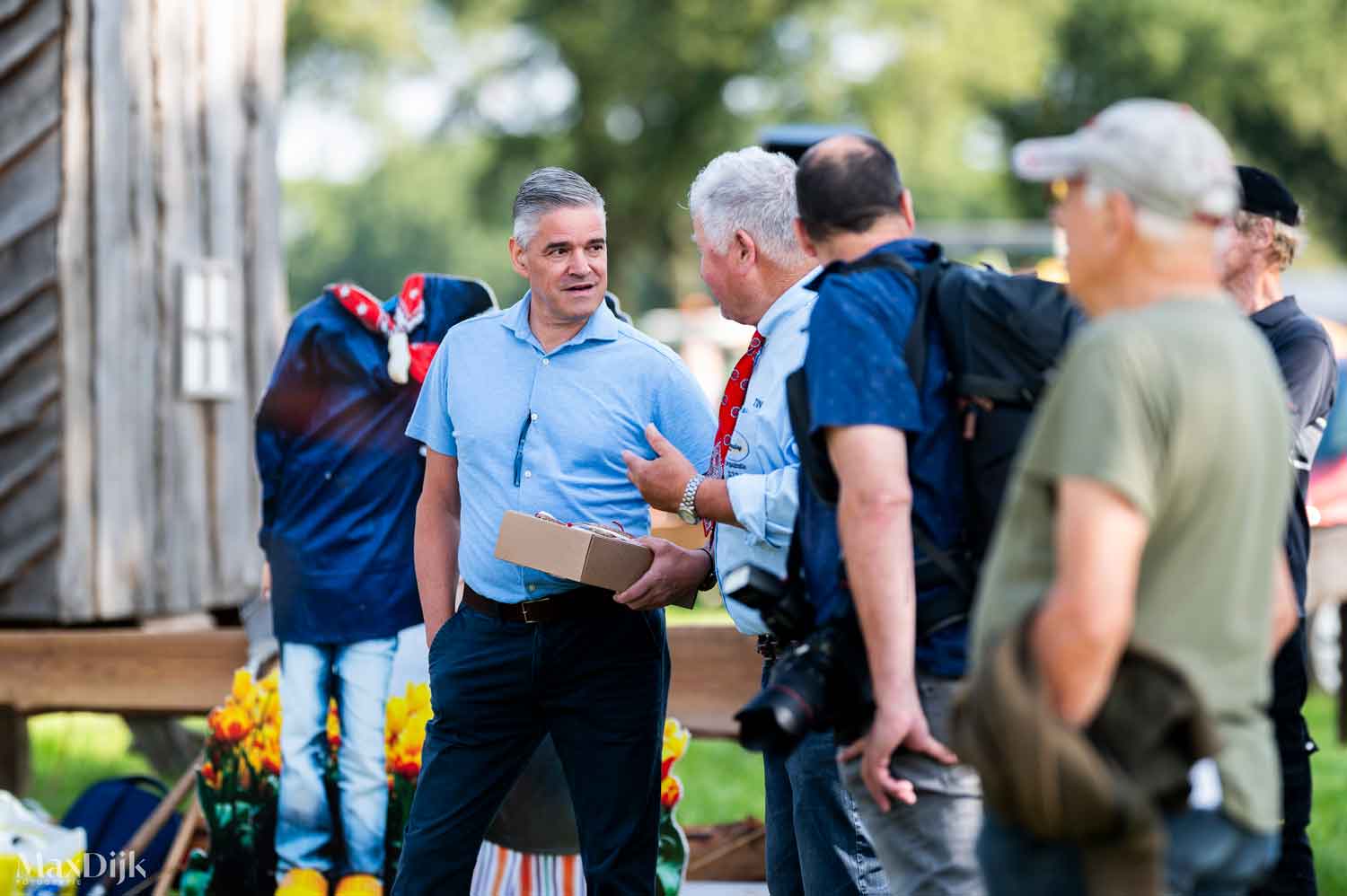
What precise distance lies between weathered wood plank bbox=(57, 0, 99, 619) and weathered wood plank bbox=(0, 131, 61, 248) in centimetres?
4

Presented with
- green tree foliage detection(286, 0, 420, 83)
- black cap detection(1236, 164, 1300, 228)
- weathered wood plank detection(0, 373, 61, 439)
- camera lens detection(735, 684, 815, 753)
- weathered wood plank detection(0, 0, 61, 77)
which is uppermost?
green tree foliage detection(286, 0, 420, 83)

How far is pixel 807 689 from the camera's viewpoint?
9.49ft

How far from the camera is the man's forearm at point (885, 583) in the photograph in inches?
110

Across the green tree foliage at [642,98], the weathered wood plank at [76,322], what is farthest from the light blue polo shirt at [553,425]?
the green tree foliage at [642,98]

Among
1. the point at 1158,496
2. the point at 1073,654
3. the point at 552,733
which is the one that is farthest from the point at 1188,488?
the point at 552,733

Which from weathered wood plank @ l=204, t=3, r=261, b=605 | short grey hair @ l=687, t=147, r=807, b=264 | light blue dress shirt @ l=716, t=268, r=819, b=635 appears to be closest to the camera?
light blue dress shirt @ l=716, t=268, r=819, b=635

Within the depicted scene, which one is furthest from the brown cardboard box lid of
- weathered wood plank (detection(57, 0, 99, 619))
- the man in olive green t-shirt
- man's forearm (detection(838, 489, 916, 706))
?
weathered wood plank (detection(57, 0, 99, 619))

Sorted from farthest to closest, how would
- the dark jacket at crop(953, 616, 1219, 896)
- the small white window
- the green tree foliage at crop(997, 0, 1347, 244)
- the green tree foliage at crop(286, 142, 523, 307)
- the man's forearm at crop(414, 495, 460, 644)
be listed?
the green tree foliage at crop(286, 142, 523, 307)
the green tree foliage at crop(997, 0, 1347, 244)
the small white window
the man's forearm at crop(414, 495, 460, 644)
the dark jacket at crop(953, 616, 1219, 896)

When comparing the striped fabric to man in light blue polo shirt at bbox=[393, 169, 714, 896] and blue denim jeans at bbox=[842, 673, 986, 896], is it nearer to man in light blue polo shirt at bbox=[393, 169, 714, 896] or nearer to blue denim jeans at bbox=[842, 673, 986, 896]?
man in light blue polo shirt at bbox=[393, 169, 714, 896]

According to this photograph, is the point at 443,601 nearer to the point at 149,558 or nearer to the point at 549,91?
the point at 149,558

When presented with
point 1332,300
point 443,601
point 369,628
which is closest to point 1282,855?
point 443,601

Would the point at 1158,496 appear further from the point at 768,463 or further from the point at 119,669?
the point at 119,669

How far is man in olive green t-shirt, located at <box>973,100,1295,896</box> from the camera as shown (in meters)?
2.17

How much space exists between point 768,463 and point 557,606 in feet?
2.24
